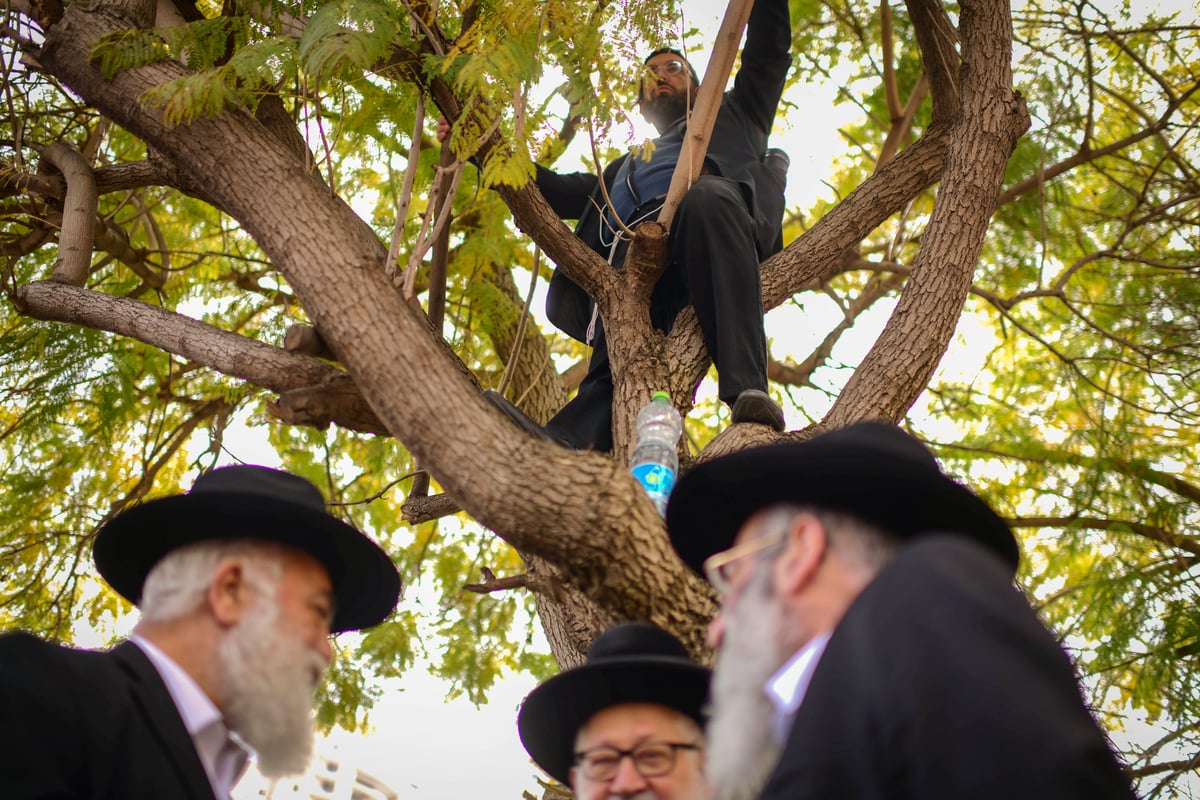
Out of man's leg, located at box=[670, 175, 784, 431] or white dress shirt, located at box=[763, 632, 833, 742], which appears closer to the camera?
white dress shirt, located at box=[763, 632, 833, 742]

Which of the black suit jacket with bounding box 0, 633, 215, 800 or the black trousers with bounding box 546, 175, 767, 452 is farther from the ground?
the black trousers with bounding box 546, 175, 767, 452

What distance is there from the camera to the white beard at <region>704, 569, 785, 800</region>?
83.0 inches

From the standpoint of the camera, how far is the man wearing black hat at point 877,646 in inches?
59.2

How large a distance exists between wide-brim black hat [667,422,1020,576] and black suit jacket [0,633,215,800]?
50.0 inches

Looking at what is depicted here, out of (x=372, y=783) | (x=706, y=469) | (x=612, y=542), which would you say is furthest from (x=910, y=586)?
(x=372, y=783)

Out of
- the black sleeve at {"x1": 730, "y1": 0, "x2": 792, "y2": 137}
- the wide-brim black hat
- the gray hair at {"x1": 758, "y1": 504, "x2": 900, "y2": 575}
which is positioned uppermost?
the black sleeve at {"x1": 730, "y1": 0, "x2": 792, "y2": 137}

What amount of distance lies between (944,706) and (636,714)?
1448 mm

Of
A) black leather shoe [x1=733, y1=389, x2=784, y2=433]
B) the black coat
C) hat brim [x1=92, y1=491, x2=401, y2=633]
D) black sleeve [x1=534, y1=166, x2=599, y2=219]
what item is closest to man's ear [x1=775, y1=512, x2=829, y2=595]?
hat brim [x1=92, y1=491, x2=401, y2=633]

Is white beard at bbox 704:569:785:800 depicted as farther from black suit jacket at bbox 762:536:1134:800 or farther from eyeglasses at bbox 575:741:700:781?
eyeglasses at bbox 575:741:700:781

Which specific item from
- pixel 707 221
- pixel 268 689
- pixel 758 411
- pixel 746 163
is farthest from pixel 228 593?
pixel 746 163

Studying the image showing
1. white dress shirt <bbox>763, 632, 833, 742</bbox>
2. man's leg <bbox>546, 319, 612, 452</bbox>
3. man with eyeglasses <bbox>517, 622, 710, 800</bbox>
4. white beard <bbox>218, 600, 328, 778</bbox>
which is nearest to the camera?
white dress shirt <bbox>763, 632, 833, 742</bbox>

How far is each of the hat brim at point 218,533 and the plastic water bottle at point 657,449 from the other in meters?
1.05

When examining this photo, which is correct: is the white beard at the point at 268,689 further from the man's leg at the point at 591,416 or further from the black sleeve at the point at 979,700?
the man's leg at the point at 591,416

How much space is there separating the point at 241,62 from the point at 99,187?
2.00 metres
